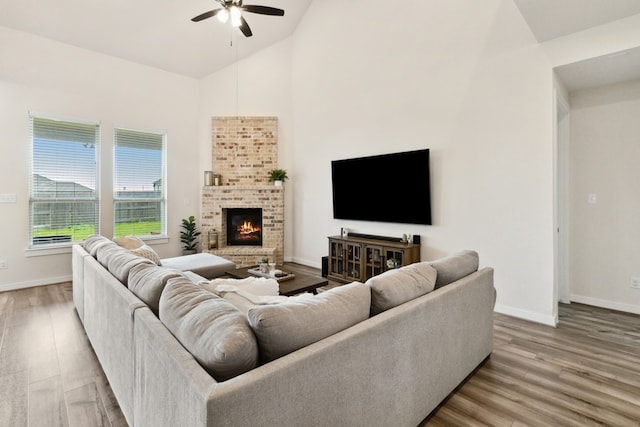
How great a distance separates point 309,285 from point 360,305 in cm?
174

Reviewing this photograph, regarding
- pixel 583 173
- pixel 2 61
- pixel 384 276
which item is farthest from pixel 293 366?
pixel 2 61

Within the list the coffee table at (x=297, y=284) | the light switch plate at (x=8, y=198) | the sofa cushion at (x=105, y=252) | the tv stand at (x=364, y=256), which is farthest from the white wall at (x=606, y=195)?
the light switch plate at (x=8, y=198)

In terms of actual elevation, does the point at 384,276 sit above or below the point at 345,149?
below

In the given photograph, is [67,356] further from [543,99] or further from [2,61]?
[543,99]

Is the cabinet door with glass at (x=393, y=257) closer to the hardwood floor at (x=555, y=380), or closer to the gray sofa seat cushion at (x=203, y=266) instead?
the hardwood floor at (x=555, y=380)

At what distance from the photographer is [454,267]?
2.22m

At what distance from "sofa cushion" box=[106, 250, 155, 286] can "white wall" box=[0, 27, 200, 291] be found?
10.5 ft

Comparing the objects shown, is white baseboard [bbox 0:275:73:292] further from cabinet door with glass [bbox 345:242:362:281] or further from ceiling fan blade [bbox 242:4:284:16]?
ceiling fan blade [bbox 242:4:284:16]

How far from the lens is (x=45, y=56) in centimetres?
452

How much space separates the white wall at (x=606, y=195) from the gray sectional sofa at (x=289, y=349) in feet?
8.34

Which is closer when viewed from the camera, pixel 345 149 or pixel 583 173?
pixel 583 173

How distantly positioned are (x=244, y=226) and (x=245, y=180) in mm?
899

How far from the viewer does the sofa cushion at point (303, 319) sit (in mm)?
1181

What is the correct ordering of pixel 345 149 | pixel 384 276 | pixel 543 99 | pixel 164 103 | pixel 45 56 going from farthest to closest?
pixel 164 103
pixel 345 149
pixel 45 56
pixel 543 99
pixel 384 276
